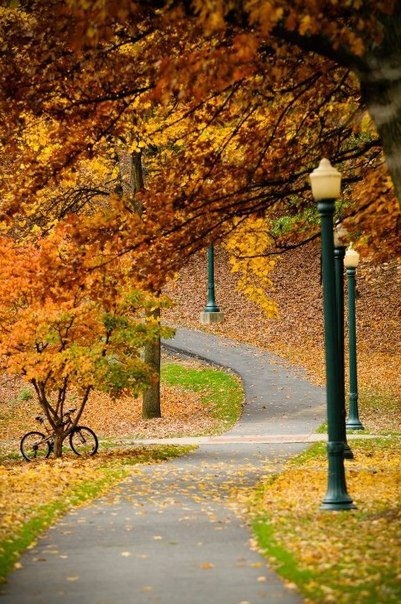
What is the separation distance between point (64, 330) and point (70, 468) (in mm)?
2705

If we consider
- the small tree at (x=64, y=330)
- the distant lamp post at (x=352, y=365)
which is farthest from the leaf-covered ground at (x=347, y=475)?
the small tree at (x=64, y=330)

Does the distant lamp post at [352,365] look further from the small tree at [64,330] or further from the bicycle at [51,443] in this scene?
the small tree at [64,330]

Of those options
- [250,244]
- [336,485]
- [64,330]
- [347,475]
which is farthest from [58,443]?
[336,485]

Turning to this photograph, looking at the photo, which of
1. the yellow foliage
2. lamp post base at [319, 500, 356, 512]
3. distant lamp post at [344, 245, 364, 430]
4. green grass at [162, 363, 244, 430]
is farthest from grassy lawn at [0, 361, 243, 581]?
the yellow foliage

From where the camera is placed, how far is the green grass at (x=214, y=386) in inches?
1138

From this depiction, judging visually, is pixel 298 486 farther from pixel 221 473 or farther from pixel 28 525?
pixel 28 525

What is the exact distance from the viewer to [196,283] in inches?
1903

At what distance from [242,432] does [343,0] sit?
16643 millimetres

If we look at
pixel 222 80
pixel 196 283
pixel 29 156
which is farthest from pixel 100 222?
pixel 196 283

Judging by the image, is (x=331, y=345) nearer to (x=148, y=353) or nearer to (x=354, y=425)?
(x=354, y=425)

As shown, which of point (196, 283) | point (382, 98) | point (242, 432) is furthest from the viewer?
point (196, 283)

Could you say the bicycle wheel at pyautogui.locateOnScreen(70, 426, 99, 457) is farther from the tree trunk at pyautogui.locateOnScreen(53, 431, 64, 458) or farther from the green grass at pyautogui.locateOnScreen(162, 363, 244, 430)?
the green grass at pyautogui.locateOnScreen(162, 363, 244, 430)

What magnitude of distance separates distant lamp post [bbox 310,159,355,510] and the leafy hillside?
63.4 ft

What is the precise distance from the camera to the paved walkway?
7797 millimetres
